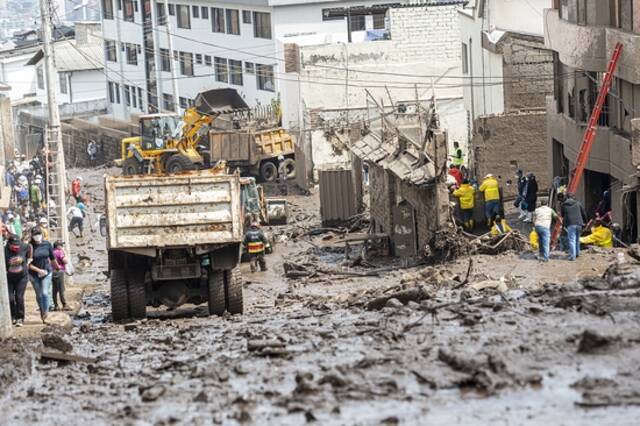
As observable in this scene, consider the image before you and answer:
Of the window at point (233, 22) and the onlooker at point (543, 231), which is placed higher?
the window at point (233, 22)

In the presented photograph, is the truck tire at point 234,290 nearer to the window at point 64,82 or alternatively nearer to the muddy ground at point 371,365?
the muddy ground at point 371,365

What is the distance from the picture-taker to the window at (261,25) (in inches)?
2165

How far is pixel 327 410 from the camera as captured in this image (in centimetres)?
1129

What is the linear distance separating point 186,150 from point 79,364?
98.0 feet

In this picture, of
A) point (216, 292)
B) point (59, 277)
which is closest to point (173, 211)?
point (216, 292)

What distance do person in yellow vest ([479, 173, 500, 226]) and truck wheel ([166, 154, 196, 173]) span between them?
16.7m

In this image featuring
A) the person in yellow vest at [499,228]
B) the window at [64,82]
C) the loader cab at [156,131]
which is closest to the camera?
the person in yellow vest at [499,228]

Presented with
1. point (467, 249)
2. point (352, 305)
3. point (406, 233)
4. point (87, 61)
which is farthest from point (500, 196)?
point (87, 61)

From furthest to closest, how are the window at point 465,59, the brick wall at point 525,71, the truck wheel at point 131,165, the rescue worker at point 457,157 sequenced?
the truck wheel at point 131,165 < the window at point 465,59 < the brick wall at point 525,71 < the rescue worker at point 457,157

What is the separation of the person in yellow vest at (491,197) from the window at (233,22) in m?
31.2

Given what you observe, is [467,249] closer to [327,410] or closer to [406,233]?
[406,233]

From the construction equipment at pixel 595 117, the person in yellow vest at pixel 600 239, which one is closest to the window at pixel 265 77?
the construction equipment at pixel 595 117

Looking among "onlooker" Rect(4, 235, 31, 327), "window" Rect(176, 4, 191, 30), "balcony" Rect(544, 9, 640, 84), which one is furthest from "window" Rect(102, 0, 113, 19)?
"onlooker" Rect(4, 235, 31, 327)

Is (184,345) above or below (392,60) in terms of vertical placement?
below
